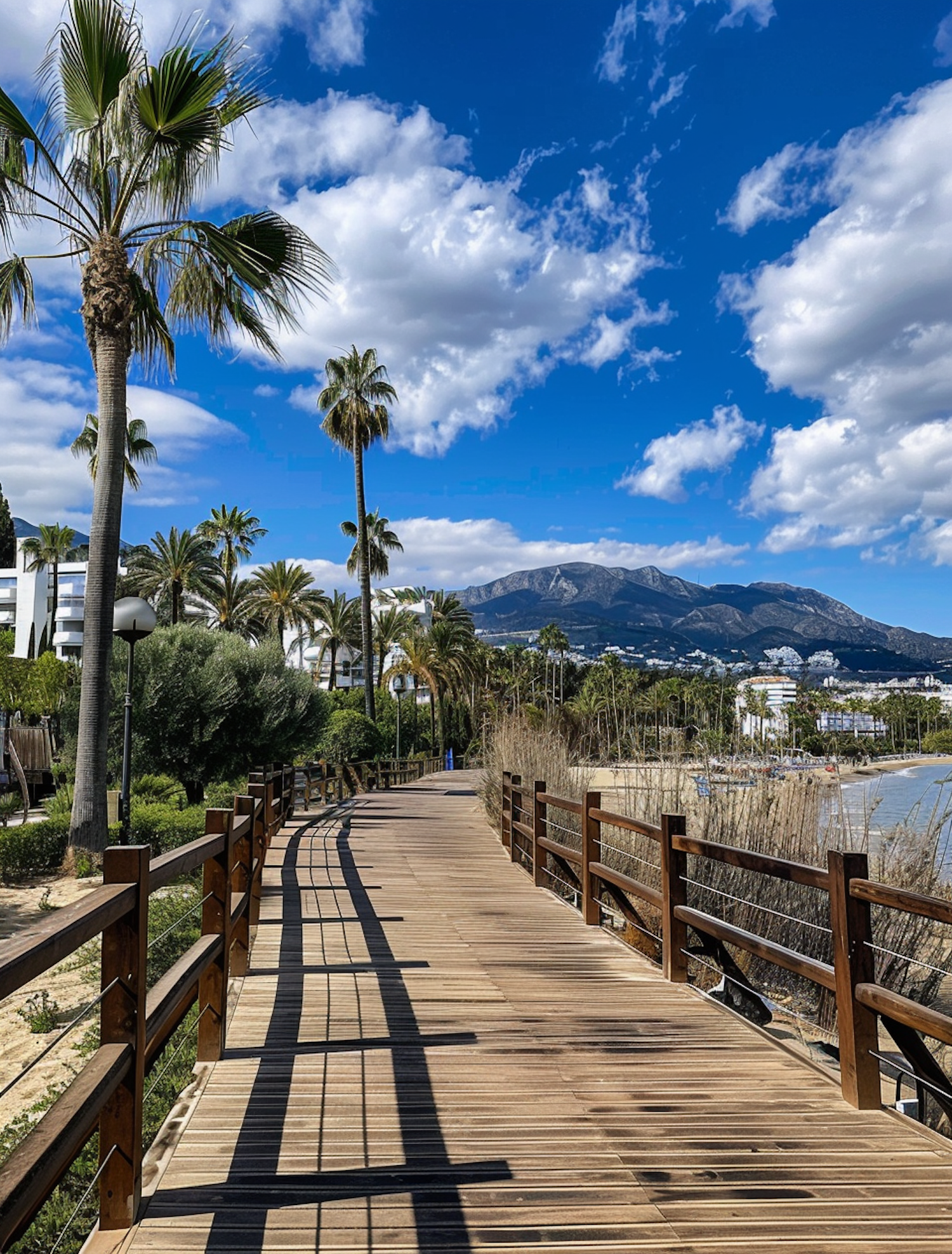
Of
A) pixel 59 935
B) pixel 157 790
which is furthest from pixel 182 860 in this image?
pixel 157 790

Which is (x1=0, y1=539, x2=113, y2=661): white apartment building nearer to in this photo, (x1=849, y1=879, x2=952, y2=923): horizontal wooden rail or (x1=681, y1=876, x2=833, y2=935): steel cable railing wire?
(x1=681, y1=876, x2=833, y2=935): steel cable railing wire

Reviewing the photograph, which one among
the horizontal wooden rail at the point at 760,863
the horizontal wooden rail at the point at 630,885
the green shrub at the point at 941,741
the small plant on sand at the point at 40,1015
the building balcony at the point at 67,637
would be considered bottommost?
the small plant on sand at the point at 40,1015

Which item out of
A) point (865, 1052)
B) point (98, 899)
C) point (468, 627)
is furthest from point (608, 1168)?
point (468, 627)

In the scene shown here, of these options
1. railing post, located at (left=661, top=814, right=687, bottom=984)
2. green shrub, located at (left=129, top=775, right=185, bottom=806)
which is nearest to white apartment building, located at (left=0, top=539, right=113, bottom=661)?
green shrub, located at (left=129, top=775, right=185, bottom=806)

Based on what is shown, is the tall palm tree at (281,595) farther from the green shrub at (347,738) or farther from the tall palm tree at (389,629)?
the green shrub at (347,738)

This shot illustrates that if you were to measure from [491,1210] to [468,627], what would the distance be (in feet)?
197

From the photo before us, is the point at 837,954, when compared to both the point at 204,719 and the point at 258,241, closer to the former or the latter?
the point at 258,241

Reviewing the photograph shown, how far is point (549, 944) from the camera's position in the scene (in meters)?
7.73

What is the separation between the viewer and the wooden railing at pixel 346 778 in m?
22.0

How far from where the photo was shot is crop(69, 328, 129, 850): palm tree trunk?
13.1 metres

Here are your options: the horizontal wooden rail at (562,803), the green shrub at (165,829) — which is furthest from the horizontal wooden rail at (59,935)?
the green shrub at (165,829)

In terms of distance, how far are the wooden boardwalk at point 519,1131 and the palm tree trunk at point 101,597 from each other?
735 cm

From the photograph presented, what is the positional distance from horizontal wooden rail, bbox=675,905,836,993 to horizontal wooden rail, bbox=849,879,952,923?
46 cm

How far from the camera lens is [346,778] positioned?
27.8 metres
